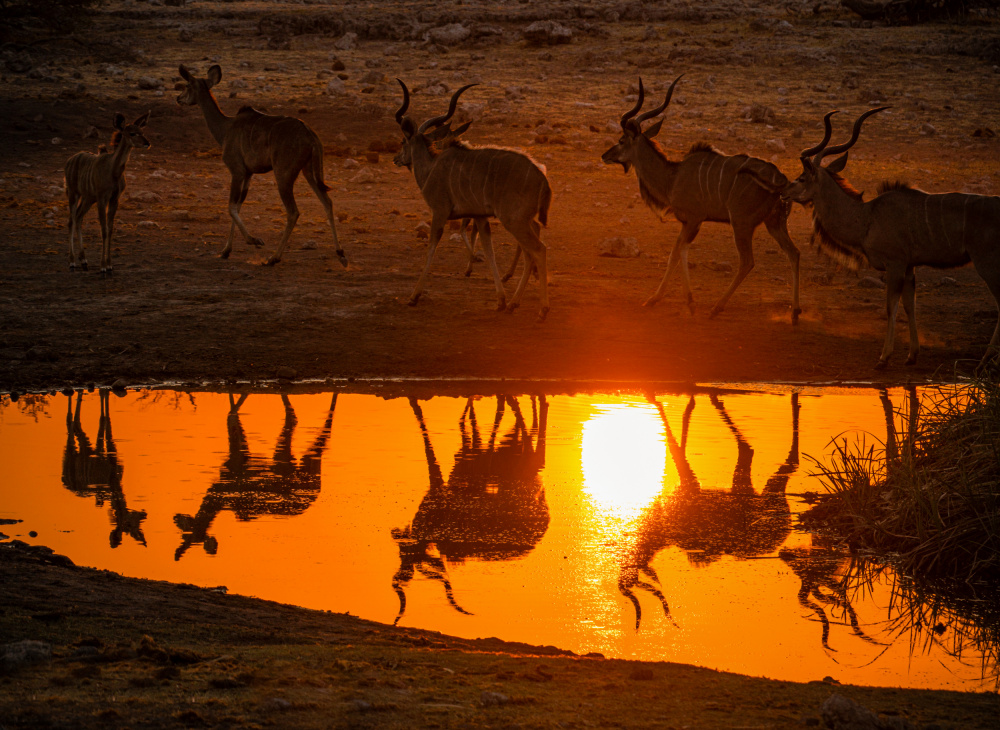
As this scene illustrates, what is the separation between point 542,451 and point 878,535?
2302 millimetres

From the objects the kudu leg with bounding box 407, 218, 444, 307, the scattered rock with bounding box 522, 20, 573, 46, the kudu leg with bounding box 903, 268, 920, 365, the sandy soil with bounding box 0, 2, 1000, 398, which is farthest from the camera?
the scattered rock with bounding box 522, 20, 573, 46

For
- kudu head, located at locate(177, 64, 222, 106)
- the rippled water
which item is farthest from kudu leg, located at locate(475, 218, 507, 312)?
kudu head, located at locate(177, 64, 222, 106)

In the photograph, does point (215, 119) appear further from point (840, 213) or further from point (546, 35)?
point (546, 35)

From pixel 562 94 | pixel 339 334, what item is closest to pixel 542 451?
pixel 339 334

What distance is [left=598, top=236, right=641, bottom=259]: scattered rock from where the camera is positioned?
14672 mm

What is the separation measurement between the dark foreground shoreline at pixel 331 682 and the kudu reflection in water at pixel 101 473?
139 cm

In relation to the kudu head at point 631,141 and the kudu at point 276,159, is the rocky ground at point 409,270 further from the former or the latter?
the kudu head at point 631,141

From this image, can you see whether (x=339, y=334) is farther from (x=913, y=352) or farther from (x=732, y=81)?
(x=732, y=81)

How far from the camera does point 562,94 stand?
24422mm

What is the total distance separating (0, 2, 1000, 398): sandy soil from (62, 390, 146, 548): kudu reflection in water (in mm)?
1448

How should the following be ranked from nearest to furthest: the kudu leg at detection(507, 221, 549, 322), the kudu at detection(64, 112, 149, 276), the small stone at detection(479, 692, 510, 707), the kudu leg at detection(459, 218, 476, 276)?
the small stone at detection(479, 692, 510, 707)
the kudu leg at detection(507, 221, 549, 322)
the kudu at detection(64, 112, 149, 276)
the kudu leg at detection(459, 218, 476, 276)

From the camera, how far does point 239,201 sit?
13.9m

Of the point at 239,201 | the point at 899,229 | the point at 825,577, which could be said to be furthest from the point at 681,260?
the point at 825,577

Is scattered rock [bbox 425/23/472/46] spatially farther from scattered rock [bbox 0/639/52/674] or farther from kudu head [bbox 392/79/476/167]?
scattered rock [bbox 0/639/52/674]
